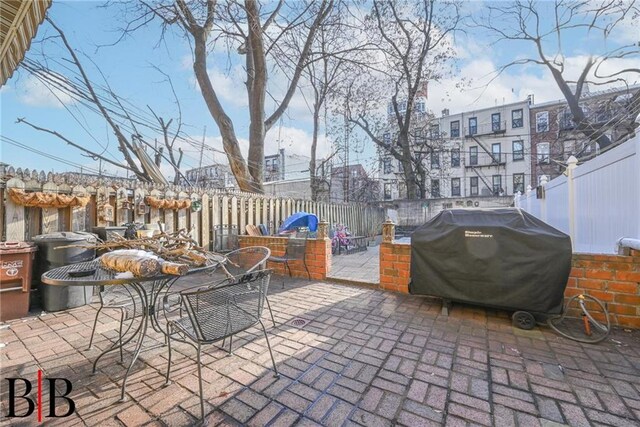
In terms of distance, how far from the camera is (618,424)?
5.11 ft

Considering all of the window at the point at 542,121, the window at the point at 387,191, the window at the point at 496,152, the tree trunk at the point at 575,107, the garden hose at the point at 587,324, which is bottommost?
the garden hose at the point at 587,324

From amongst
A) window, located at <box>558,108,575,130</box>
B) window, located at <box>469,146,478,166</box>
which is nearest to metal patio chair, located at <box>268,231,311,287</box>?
window, located at <box>558,108,575,130</box>

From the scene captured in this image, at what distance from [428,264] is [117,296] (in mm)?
3540

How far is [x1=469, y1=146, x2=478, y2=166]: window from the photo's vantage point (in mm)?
24516

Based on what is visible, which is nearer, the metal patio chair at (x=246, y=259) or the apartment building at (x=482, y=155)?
the metal patio chair at (x=246, y=259)

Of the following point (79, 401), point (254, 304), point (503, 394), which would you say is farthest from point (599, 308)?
point (79, 401)

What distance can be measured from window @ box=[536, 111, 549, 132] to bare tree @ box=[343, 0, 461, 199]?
12670 millimetres

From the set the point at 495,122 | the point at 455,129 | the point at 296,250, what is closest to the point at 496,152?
the point at 495,122

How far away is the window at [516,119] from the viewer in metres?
23.0

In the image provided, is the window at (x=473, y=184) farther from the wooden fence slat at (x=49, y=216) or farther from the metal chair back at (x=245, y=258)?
the wooden fence slat at (x=49, y=216)

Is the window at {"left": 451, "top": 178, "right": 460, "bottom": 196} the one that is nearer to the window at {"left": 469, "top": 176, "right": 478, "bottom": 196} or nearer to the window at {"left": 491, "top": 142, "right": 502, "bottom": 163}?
the window at {"left": 469, "top": 176, "right": 478, "bottom": 196}

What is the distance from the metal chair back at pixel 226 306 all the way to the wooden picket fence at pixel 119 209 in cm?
370

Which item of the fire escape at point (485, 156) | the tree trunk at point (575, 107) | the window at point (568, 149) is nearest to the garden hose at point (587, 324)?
the tree trunk at point (575, 107)

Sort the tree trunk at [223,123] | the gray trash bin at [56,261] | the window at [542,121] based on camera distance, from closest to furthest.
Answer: the gray trash bin at [56,261] < the tree trunk at [223,123] < the window at [542,121]
